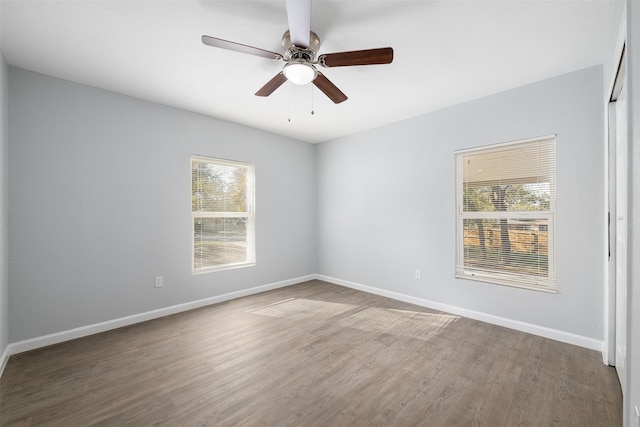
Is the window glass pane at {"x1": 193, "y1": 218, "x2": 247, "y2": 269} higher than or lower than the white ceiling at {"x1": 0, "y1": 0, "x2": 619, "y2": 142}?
lower

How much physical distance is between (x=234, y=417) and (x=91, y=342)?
197 centimetres

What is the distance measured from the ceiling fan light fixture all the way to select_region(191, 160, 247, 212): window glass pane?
7.33 feet

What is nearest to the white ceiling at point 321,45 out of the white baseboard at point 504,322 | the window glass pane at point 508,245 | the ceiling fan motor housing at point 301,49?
the ceiling fan motor housing at point 301,49

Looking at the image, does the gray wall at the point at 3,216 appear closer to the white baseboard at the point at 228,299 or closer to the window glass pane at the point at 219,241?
the white baseboard at the point at 228,299

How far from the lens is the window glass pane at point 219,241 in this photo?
3725mm

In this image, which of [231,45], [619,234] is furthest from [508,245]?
[231,45]

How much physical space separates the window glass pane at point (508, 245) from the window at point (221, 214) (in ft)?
10.1

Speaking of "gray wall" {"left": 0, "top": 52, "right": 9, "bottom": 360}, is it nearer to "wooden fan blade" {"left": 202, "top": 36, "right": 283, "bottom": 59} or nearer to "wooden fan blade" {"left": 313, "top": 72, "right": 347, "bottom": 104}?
"wooden fan blade" {"left": 202, "top": 36, "right": 283, "bottom": 59}

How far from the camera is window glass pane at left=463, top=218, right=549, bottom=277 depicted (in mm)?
2793

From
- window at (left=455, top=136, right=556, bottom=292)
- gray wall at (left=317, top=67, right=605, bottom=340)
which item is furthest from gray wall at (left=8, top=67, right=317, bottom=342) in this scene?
window at (left=455, top=136, right=556, bottom=292)

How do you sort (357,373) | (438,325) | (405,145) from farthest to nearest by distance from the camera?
1. (405,145)
2. (438,325)
3. (357,373)

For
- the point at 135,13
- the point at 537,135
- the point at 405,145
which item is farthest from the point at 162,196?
the point at 537,135

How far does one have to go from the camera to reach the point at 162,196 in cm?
334

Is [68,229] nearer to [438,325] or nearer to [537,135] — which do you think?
[438,325]
